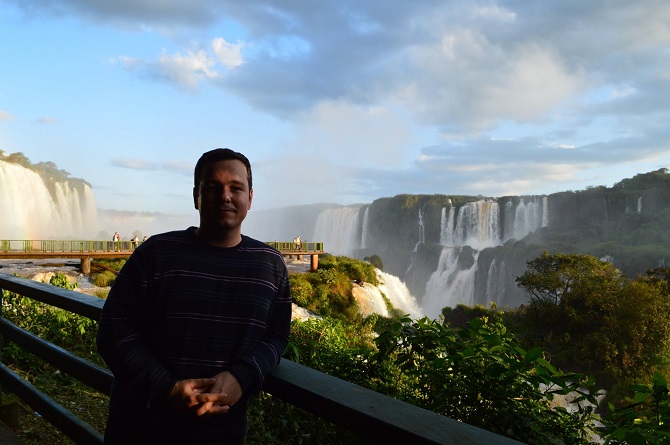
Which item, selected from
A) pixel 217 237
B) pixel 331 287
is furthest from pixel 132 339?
pixel 331 287

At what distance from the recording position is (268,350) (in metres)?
1.41

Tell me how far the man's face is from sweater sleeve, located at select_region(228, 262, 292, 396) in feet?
0.68

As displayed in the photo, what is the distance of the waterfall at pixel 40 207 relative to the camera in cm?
5183

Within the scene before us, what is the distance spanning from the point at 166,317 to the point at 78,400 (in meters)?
3.90

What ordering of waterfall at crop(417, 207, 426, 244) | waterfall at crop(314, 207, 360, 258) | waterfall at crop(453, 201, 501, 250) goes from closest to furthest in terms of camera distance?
1. waterfall at crop(453, 201, 501, 250)
2. waterfall at crop(314, 207, 360, 258)
3. waterfall at crop(417, 207, 426, 244)

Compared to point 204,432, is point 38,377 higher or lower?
lower

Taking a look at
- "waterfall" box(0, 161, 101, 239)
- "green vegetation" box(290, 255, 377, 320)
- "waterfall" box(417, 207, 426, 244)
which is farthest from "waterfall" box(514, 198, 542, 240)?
"waterfall" box(0, 161, 101, 239)

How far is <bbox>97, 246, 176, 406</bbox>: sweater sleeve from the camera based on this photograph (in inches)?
52.3

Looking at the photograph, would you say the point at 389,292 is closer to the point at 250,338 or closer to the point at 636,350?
the point at 636,350

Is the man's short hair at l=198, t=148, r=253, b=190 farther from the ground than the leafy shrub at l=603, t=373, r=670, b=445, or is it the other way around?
the man's short hair at l=198, t=148, r=253, b=190

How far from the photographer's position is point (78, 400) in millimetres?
4562

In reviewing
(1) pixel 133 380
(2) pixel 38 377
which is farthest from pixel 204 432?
(2) pixel 38 377

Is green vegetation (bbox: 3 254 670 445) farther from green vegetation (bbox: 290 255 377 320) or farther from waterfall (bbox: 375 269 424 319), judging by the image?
waterfall (bbox: 375 269 424 319)

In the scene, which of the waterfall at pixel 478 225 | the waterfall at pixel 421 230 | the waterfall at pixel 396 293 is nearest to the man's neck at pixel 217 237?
the waterfall at pixel 396 293
